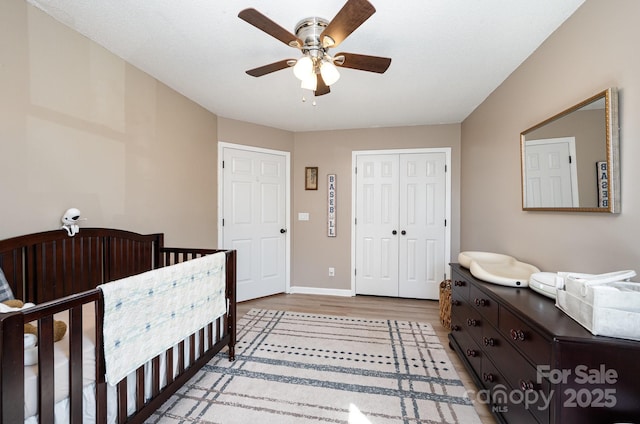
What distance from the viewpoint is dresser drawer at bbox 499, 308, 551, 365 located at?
39.4 inches

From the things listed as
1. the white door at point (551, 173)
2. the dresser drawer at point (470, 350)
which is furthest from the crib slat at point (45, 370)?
the white door at point (551, 173)

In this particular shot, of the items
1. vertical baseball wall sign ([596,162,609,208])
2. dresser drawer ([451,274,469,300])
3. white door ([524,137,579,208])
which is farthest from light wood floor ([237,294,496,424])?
vertical baseball wall sign ([596,162,609,208])

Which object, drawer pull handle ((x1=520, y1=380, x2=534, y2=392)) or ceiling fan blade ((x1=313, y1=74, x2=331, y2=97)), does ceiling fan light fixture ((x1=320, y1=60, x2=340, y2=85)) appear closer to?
ceiling fan blade ((x1=313, y1=74, x2=331, y2=97))

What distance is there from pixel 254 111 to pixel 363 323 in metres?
2.64

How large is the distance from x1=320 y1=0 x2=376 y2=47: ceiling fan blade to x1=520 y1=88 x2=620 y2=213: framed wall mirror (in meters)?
1.16

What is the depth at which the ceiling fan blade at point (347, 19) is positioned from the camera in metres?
1.12

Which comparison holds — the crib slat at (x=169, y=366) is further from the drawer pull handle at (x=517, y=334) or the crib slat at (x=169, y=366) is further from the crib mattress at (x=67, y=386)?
the drawer pull handle at (x=517, y=334)

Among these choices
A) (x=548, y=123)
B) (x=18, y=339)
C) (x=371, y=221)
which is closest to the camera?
(x=18, y=339)

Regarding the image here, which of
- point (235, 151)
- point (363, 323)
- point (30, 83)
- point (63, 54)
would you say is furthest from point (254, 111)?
point (363, 323)

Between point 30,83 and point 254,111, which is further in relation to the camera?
point 254,111

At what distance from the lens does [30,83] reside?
1.50m

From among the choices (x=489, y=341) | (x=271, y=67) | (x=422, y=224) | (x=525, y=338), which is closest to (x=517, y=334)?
(x=525, y=338)

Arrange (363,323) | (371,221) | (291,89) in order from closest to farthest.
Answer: (291,89) < (363,323) < (371,221)

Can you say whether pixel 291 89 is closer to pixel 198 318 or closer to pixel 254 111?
pixel 254 111
